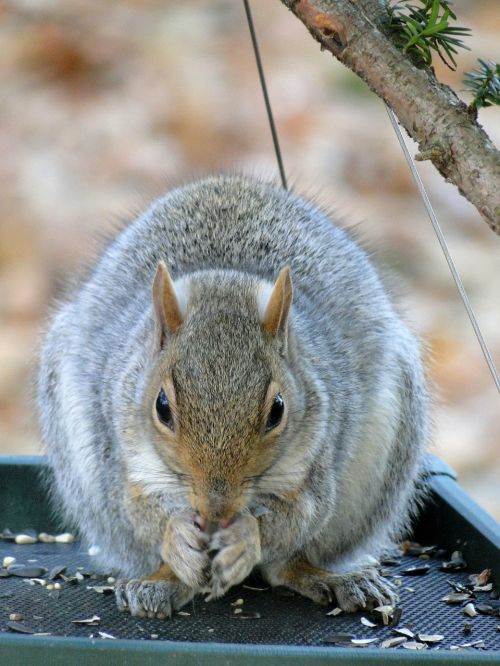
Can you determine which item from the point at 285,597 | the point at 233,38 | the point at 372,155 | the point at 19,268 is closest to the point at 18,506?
the point at 285,597

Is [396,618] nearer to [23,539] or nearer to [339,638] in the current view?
[339,638]

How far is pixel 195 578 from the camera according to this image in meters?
1.91

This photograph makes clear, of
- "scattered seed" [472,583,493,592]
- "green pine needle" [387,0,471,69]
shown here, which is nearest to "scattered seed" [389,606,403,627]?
"scattered seed" [472,583,493,592]

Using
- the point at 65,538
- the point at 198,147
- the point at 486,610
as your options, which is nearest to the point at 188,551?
the point at 486,610

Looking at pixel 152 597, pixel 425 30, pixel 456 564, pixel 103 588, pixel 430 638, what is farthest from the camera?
pixel 456 564

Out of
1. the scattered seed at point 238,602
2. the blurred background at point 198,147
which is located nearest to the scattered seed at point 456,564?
the scattered seed at point 238,602

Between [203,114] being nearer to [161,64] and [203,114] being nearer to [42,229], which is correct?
[161,64]

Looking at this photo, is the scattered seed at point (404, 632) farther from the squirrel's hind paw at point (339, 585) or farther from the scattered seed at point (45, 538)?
the scattered seed at point (45, 538)

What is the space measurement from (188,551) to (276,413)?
26 centimetres

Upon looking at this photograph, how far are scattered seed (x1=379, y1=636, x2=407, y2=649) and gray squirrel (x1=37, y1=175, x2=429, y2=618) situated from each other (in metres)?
0.15

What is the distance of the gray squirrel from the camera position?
1761mm

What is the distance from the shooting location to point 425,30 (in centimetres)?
151

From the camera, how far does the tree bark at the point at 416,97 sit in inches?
56.8

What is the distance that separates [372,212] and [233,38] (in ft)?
4.15
